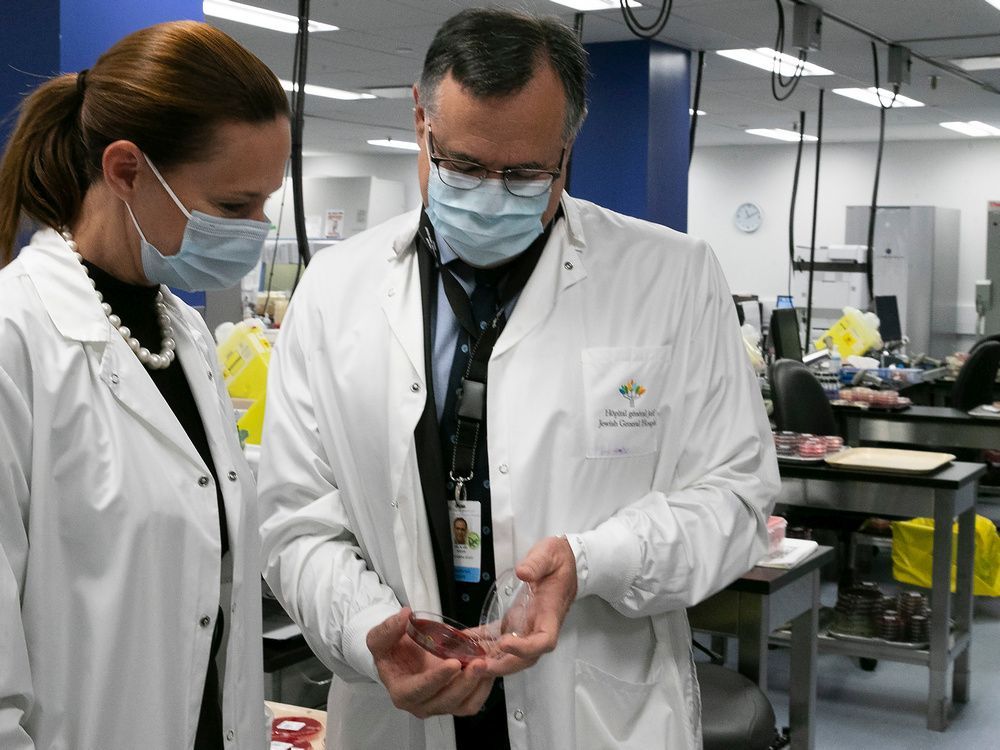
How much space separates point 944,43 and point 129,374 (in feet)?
23.6

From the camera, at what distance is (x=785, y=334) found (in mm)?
6273

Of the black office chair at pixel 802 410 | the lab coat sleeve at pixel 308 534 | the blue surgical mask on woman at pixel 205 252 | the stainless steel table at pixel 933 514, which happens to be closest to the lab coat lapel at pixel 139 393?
the blue surgical mask on woman at pixel 205 252

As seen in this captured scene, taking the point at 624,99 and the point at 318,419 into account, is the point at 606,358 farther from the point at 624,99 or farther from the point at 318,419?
the point at 624,99

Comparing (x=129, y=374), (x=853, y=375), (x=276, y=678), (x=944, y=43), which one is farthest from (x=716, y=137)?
(x=129, y=374)

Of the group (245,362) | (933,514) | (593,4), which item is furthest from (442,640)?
(593,4)

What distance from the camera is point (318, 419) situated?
64.5 inches

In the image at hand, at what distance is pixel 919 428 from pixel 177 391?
15.8ft

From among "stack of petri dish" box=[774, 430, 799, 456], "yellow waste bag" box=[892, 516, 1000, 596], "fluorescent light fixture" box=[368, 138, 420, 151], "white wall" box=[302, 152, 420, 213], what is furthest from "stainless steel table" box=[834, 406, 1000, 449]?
"white wall" box=[302, 152, 420, 213]

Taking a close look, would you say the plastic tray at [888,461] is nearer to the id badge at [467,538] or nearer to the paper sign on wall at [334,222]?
the id badge at [467,538]

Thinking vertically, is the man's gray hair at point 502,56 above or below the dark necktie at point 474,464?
above

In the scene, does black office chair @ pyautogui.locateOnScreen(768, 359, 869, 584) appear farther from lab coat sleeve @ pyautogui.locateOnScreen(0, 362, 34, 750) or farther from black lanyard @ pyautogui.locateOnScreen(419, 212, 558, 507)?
lab coat sleeve @ pyautogui.locateOnScreen(0, 362, 34, 750)

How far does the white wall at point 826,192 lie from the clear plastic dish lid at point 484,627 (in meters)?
11.7

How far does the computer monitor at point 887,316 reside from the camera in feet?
29.5

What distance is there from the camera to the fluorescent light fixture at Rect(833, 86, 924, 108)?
9.26 meters
